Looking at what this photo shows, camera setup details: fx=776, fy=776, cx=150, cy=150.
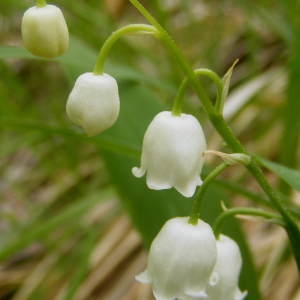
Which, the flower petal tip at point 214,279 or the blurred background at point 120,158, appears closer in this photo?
the flower petal tip at point 214,279

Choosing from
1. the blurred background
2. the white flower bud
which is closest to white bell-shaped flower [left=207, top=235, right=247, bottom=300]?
the blurred background

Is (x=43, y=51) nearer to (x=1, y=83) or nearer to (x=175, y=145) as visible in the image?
(x=175, y=145)

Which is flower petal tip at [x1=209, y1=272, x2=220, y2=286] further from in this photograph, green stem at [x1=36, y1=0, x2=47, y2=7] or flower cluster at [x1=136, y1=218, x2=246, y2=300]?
green stem at [x1=36, y1=0, x2=47, y2=7]

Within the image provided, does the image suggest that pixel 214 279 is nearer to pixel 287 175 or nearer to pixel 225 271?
pixel 225 271

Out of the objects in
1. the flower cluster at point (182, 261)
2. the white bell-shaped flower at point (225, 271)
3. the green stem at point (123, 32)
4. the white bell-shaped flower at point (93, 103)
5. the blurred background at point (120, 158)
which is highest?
the green stem at point (123, 32)

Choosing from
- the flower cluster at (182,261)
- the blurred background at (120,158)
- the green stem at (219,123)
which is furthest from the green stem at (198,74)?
the blurred background at (120,158)

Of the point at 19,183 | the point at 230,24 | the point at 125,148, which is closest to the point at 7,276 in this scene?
the point at 19,183

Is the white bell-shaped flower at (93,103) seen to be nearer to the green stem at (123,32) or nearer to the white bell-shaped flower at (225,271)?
the green stem at (123,32)
